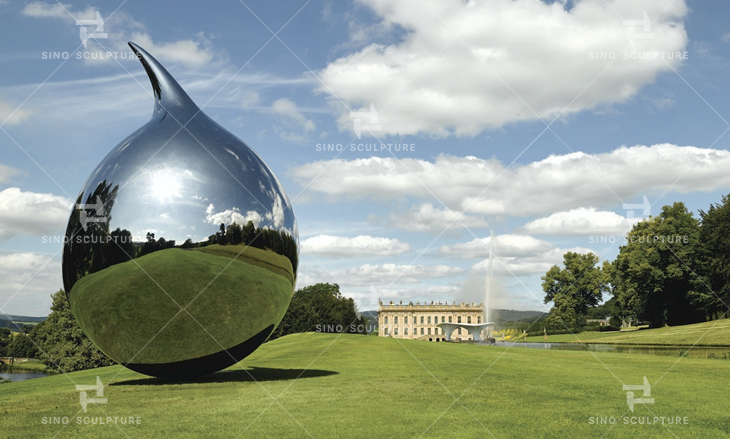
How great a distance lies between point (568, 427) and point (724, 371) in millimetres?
13886

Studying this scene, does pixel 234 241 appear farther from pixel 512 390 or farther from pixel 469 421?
pixel 512 390

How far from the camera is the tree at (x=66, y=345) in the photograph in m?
47.4

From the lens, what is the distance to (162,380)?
14898mm

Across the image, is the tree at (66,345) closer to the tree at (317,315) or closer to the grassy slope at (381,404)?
the tree at (317,315)

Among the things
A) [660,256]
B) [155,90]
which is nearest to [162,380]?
[155,90]

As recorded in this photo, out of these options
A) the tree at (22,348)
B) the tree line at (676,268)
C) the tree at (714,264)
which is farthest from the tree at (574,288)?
the tree at (22,348)

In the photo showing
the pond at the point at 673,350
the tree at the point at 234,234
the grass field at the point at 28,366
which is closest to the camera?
the tree at the point at 234,234

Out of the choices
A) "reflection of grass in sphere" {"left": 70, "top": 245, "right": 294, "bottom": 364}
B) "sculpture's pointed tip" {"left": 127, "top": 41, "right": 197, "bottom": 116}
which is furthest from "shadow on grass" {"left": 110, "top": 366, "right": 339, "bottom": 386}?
"sculpture's pointed tip" {"left": 127, "top": 41, "right": 197, "bottom": 116}

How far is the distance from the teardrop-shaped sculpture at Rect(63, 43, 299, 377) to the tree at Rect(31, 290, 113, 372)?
3904cm

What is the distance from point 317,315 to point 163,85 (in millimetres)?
73732

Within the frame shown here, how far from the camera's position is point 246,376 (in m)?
16.0

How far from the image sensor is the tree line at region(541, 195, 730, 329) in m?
63.5

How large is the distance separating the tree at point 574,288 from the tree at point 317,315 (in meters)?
40.6

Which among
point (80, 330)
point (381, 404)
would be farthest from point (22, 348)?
point (381, 404)
